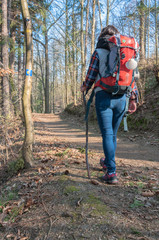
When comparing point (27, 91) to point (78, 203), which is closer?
point (78, 203)

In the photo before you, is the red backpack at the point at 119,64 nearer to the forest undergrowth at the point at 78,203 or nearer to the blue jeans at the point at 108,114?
the blue jeans at the point at 108,114

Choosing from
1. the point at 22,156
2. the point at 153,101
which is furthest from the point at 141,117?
the point at 22,156

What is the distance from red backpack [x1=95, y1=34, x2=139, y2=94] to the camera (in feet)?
8.01

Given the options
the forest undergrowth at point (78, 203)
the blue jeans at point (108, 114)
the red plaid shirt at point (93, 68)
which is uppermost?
the red plaid shirt at point (93, 68)

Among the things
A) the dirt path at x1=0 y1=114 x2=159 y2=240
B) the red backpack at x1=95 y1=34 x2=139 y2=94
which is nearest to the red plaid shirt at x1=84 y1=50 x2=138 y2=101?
the red backpack at x1=95 y1=34 x2=139 y2=94

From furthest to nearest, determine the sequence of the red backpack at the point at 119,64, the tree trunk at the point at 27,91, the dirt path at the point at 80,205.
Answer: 1. the tree trunk at the point at 27,91
2. the red backpack at the point at 119,64
3. the dirt path at the point at 80,205

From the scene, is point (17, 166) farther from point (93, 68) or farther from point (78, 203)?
point (93, 68)

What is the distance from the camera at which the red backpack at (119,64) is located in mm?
2441

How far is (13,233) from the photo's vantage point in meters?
1.83

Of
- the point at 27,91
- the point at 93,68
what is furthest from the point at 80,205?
the point at 27,91

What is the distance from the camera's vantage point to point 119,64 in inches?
97.4

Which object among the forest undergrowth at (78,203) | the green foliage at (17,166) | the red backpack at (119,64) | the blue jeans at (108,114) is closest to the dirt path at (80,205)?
the forest undergrowth at (78,203)

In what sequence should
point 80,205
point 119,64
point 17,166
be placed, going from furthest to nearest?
point 17,166, point 119,64, point 80,205

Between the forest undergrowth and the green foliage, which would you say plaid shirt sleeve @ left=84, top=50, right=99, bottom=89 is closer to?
the forest undergrowth
